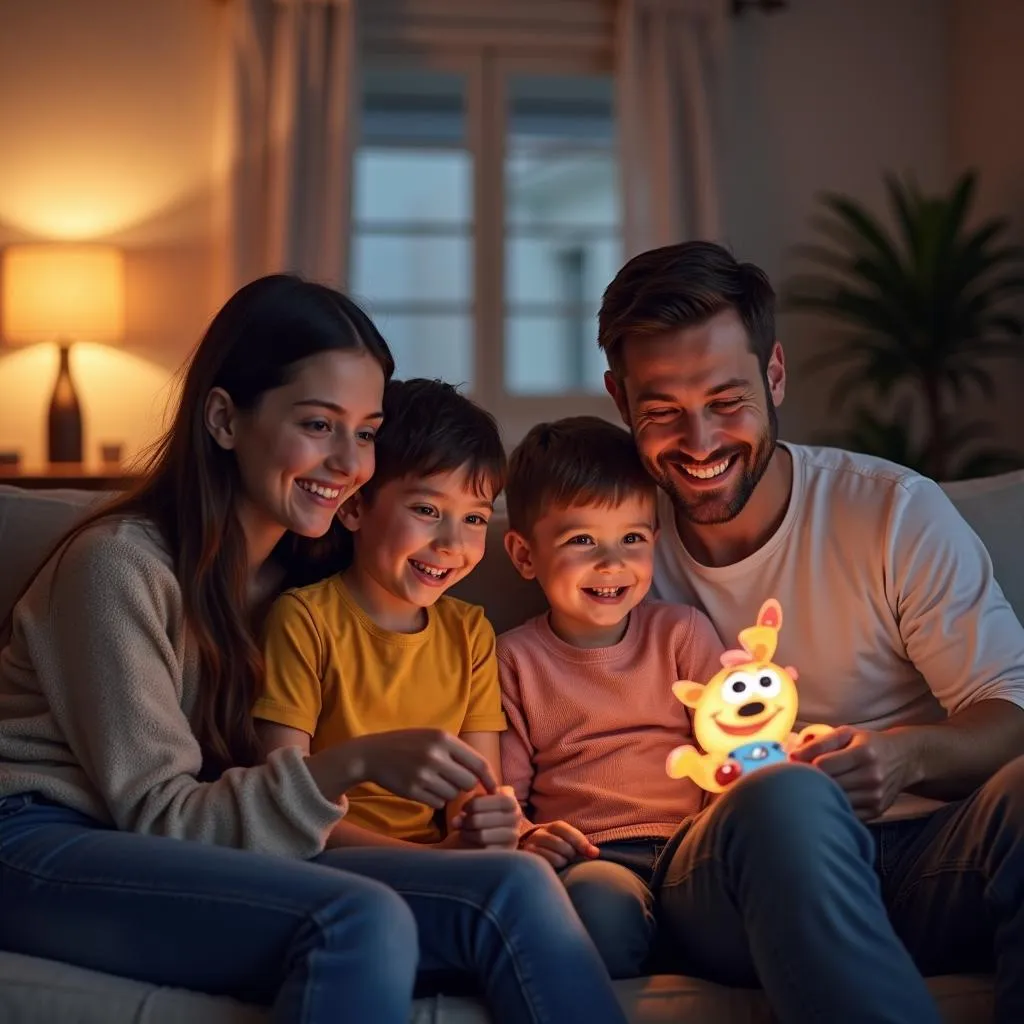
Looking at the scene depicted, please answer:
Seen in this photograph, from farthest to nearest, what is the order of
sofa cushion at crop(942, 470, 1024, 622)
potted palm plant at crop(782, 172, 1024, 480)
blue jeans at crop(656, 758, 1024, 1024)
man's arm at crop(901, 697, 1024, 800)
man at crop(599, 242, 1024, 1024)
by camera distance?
potted palm plant at crop(782, 172, 1024, 480) < sofa cushion at crop(942, 470, 1024, 622) < man's arm at crop(901, 697, 1024, 800) < man at crop(599, 242, 1024, 1024) < blue jeans at crop(656, 758, 1024, 1024)

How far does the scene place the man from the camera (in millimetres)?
1476

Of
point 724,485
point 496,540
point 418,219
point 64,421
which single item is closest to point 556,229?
point 418,219

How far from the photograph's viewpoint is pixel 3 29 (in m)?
5.18

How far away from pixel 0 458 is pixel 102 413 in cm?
46

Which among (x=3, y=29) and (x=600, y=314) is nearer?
(x=600, y=314)

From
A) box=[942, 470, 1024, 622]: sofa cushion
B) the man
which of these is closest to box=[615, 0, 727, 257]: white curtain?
box=[942, 470, 1024, 622]: sofa cushion

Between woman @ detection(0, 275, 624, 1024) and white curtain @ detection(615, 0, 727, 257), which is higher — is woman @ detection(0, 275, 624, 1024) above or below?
below

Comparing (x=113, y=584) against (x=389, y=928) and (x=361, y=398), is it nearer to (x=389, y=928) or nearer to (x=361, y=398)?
(x=361, y=398)

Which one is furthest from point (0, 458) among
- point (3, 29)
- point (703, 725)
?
point (703, 725)

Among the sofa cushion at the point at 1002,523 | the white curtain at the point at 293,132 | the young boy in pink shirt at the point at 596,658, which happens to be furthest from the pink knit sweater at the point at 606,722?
the white curtain at the point at 293,132

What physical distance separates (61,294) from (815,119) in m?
3.08

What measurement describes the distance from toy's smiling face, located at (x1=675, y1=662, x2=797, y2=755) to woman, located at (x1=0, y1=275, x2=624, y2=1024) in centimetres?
30

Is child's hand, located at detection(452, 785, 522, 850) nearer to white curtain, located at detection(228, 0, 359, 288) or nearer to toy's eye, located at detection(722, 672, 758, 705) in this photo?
toy's eye, located at detection(722, 672, 758, 705)

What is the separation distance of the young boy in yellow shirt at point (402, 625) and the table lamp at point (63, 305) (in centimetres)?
318
